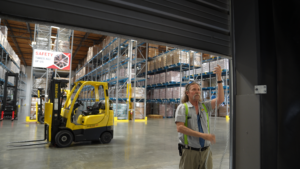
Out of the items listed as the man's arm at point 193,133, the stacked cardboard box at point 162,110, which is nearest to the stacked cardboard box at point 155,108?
the stacked cardboard box at point 162,110

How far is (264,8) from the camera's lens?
5.67 ft

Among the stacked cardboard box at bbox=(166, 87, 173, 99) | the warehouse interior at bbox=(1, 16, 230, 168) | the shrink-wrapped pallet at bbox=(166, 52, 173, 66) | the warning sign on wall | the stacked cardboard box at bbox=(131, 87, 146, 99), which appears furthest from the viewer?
the stacked cardboard box at bbox=(166, 87, 173, 99)

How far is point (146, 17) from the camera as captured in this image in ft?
6.23

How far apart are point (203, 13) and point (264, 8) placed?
0.61m

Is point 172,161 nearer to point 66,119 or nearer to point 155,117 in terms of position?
point 66,119

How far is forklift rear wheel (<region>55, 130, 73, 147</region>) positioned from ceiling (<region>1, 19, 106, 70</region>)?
50.9ft

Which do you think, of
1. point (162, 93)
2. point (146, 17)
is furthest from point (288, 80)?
point (162, 93)

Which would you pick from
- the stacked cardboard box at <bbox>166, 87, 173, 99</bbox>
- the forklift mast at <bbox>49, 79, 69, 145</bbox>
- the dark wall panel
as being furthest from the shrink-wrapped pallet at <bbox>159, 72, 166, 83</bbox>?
the dark wall panel

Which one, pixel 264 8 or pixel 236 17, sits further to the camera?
pixel 236 17

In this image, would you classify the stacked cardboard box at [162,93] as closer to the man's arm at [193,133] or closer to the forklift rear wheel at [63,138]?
the forklift rear wheel at [63,138]

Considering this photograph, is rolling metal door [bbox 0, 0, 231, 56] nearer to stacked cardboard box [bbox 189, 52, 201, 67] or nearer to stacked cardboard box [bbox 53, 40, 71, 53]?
stacked cardboard box [bbox 189, 52, 201, 67]

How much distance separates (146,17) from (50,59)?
1019cm

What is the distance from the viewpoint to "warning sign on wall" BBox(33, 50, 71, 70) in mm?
10445

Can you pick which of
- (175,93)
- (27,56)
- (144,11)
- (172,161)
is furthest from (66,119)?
(27,56)
